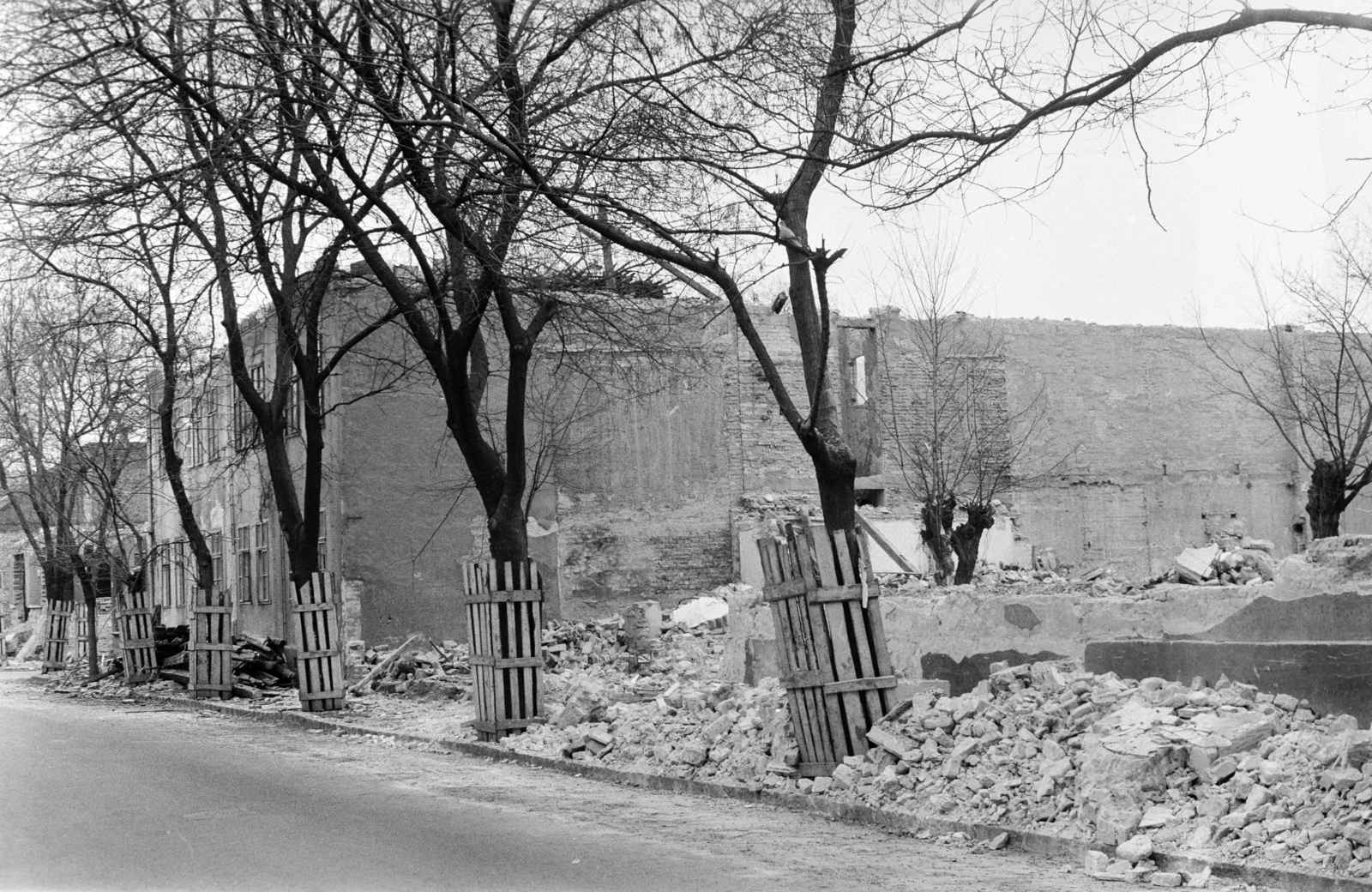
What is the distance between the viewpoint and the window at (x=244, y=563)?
3391 centimetres

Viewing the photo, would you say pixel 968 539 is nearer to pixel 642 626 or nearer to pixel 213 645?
pixel 642 626

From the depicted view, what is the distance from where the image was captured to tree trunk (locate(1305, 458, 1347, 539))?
2178 cm

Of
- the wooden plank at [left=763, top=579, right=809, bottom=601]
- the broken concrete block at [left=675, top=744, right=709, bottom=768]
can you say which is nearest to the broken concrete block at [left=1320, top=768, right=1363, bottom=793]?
the wooden plank at [left=763, top=579, right=809, bottom=601]

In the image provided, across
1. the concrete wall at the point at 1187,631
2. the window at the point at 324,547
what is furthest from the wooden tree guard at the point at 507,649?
the window at the point at 324,547

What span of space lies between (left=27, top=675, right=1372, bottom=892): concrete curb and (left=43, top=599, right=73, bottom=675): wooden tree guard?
74.1 feet

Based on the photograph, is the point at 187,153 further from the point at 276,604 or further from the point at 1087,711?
the point at 276,604

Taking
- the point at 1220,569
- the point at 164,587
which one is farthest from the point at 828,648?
the point at 164,587

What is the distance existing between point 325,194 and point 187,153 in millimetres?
1563

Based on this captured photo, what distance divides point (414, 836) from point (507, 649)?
20.9 feet

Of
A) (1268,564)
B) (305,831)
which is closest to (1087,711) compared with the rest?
(305,831)

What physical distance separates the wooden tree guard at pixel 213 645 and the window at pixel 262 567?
886cm

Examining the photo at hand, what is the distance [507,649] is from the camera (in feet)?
49.6

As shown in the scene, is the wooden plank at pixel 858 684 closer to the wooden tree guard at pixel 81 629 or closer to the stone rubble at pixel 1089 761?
the stone rubble at pixel 1089 761

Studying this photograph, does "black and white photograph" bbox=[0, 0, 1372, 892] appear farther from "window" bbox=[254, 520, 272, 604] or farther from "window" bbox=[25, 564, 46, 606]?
"window" bbox=[25, 564, 46, 606]
